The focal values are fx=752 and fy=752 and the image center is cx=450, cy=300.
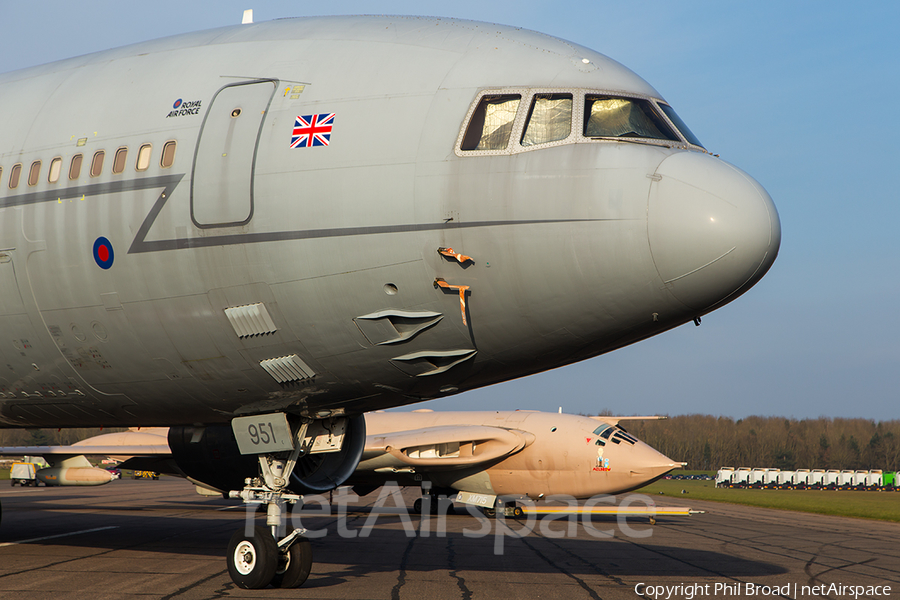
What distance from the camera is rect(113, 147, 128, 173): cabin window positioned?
8547 mm

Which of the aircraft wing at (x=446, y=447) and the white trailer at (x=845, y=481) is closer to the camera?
the aircraft wing at (x=446, y=447)

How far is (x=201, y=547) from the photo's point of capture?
15.8 m

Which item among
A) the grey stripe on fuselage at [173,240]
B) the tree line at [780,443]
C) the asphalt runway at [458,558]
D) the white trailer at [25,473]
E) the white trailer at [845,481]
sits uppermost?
the grey stripe on fuselage at [173,240]

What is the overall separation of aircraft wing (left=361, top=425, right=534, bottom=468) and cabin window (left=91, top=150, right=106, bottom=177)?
18125mm

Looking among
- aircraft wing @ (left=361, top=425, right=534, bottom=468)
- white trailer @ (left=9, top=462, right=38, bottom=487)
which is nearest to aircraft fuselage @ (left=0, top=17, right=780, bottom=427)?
aircraft wing @ (left=361, top=425, right=534, bottom=468)

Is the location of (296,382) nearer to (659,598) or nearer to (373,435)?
(659,598)

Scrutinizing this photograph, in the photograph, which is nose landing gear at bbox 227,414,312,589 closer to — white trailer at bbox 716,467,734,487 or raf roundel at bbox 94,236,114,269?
raf roundel at bbox 94,236,114,269

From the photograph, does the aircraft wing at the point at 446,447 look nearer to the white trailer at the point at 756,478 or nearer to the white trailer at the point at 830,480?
the white trailer at the point at 756,478

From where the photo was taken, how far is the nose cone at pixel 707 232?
6.79 m

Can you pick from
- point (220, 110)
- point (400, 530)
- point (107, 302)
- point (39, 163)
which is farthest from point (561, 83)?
point (400, 530)

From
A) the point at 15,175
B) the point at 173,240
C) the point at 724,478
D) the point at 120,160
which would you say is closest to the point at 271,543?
the point at 173,240

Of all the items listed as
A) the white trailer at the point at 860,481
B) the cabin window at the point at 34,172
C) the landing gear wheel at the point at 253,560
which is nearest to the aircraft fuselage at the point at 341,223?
the cabin window at the point at 34,172

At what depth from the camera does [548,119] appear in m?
7.56

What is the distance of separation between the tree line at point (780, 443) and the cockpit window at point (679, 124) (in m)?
115
